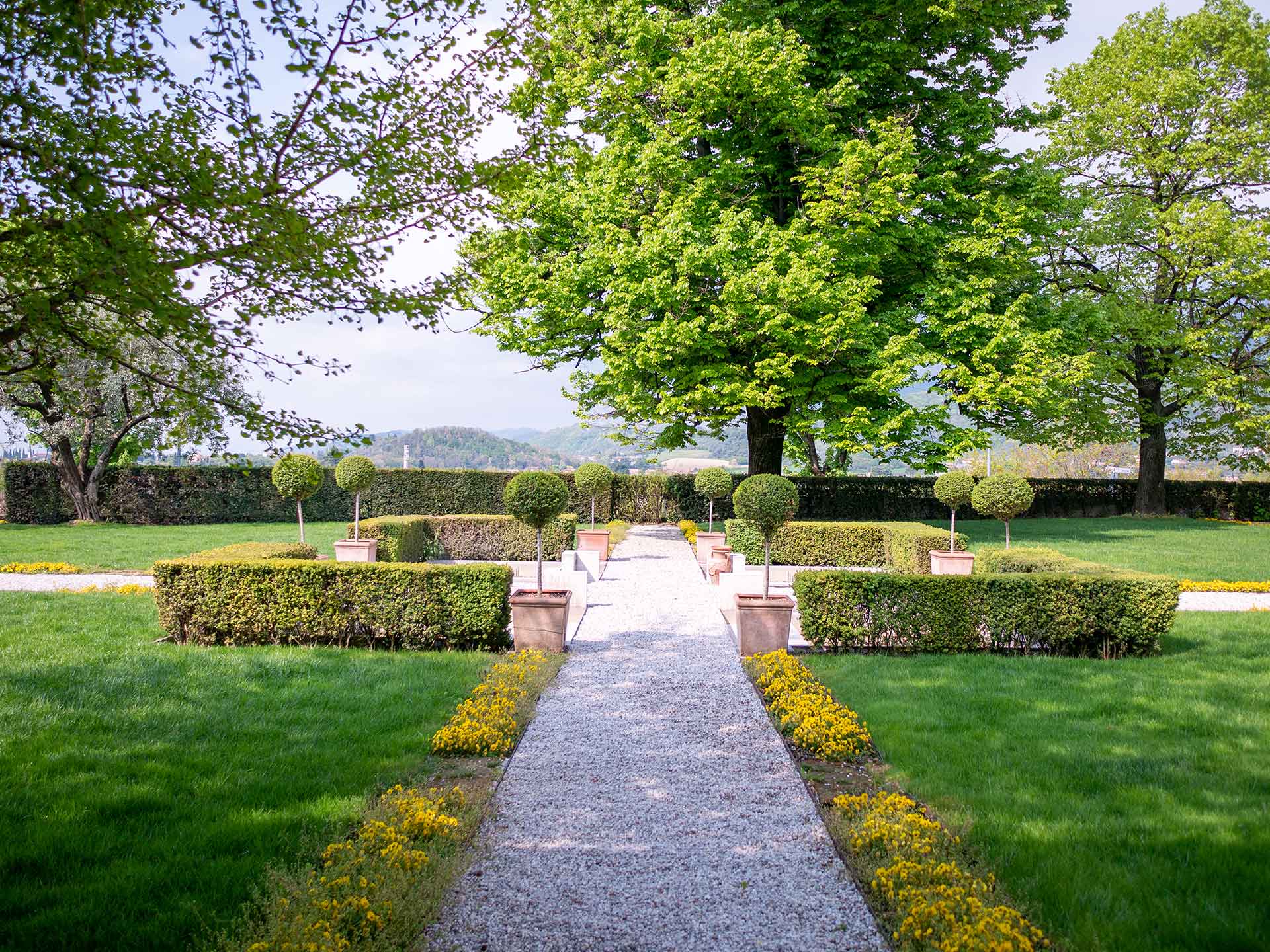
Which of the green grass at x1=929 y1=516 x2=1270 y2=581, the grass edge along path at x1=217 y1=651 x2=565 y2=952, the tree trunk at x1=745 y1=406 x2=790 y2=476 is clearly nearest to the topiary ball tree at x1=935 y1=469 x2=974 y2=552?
the green grass at x1=929 y1=516 x2=1270 y2=581

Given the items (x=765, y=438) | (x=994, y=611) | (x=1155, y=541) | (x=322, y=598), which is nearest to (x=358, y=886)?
(x=322, y=598)

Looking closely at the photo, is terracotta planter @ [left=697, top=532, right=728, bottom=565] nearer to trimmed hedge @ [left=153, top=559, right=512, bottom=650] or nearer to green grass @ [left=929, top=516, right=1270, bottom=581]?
green grass @ [left=929, top=516, right=1270, bottom=581]

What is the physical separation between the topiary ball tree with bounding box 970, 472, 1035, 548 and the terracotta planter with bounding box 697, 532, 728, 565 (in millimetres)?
5621

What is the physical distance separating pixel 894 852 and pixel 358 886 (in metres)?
2.72

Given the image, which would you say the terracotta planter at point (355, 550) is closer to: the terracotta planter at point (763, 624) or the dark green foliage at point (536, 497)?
the dark green foliage at point (536, 497)

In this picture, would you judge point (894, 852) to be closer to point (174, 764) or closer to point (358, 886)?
point (358, 886)

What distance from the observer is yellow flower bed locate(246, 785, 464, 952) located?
2994 mm

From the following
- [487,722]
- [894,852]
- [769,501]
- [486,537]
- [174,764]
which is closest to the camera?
[894,852]

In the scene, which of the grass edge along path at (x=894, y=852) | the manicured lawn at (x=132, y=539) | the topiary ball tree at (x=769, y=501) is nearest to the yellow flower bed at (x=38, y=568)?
the manicured lawn at (x=132, y=539)

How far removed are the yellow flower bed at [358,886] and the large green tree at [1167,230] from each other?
2295 centimetres

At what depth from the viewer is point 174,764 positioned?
197 inches

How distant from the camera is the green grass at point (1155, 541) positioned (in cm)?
1479

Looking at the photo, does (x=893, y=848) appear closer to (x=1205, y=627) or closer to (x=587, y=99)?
(x=1205, y=627)

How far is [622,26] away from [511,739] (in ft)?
56.4
